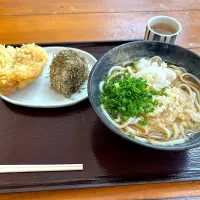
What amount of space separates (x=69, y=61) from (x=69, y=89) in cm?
15

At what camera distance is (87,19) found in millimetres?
2104

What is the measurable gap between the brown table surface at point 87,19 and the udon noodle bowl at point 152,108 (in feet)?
Result: 1.88

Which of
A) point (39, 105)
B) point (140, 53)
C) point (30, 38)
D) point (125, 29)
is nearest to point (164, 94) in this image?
point (140, 53)

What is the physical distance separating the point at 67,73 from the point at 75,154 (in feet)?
1.44

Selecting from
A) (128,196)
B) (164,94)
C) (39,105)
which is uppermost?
(164,94)

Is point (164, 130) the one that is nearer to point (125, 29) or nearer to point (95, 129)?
point (95, 129)

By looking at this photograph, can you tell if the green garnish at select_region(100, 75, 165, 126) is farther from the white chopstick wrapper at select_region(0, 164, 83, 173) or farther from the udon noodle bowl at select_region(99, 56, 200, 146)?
the white chopstick wrapper at select_region(0, 164, 83, 173)

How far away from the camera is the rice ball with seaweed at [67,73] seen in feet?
4.85

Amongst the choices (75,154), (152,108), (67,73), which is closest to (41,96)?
(67,73)

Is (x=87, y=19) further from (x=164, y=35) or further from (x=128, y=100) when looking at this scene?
(x=128, y=100)

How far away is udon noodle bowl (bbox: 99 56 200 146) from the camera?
132 cm

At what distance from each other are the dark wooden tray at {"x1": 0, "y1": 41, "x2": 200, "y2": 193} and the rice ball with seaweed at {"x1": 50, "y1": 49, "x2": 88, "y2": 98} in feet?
0.39

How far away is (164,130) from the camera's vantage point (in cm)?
133

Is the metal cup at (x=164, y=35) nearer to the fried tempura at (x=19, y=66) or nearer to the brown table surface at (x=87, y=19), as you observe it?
the brown table surface at (x=87, y=19)
